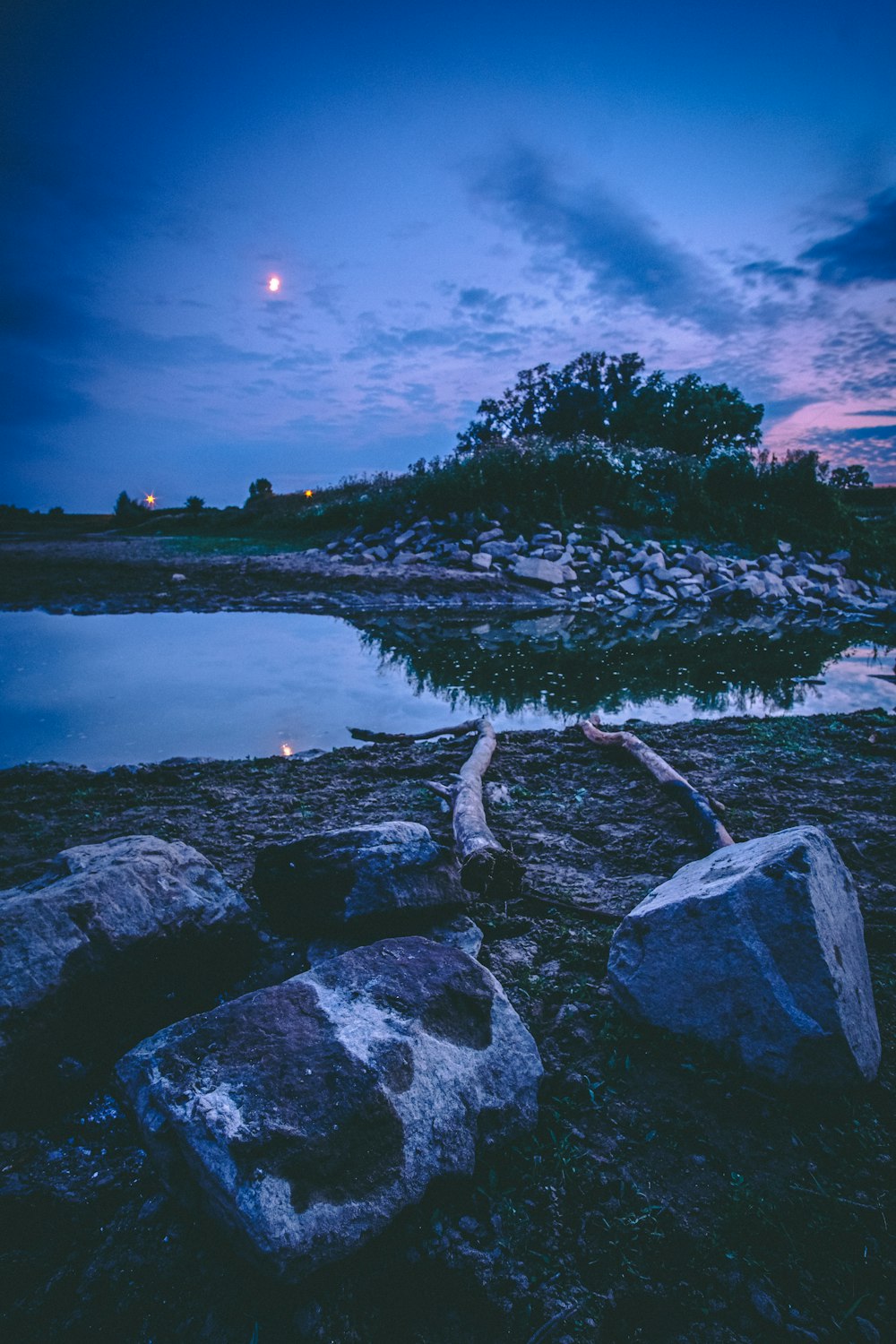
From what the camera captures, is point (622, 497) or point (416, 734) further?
point (622, 497)

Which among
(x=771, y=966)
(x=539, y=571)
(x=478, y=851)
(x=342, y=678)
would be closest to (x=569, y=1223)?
(x=771, y=966)

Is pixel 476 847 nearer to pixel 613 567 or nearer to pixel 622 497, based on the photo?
pixel 613 567

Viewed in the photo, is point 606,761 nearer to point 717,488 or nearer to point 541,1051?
point 541,1051

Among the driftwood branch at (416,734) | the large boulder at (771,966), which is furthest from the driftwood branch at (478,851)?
the driftwood branch at (416,734)

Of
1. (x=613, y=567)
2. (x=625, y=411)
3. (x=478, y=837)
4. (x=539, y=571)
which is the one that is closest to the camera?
(x=478, y=837)

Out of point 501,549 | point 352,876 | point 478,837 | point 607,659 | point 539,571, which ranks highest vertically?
point 501,549

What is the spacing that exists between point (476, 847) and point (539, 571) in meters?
13.2

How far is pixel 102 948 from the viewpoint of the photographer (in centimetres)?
242

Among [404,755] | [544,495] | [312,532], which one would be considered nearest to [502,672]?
[404,755]

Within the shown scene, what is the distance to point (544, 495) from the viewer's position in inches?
770

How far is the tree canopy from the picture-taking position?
3009 cm

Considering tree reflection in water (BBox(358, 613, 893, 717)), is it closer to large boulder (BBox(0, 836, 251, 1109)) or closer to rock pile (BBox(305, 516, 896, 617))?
rock pile (BBox(305, 516, 896, 617))

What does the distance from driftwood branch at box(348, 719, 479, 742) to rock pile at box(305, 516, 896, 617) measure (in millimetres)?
9546

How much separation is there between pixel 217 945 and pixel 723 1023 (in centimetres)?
214
